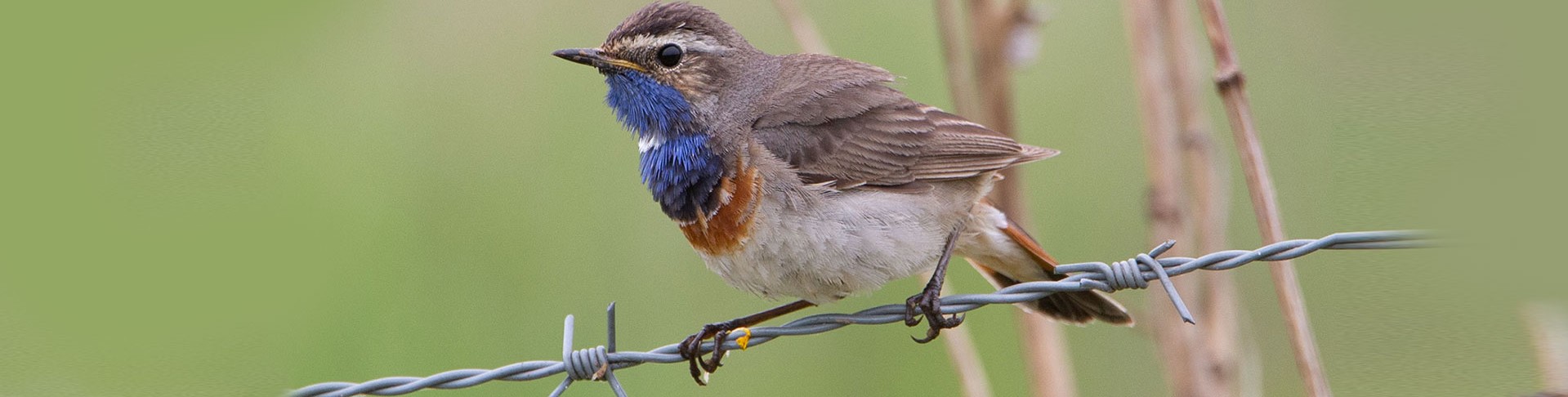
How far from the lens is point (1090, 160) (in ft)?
21.5

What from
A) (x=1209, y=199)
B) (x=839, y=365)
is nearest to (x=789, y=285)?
(x=1209, y=199)

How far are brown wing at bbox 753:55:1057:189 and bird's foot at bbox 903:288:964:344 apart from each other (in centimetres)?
40

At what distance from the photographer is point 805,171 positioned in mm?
4156

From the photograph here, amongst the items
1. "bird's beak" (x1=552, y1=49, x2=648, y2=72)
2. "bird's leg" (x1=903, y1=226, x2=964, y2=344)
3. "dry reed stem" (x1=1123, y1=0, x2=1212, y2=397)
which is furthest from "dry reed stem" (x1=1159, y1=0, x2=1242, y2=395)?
"bird's beak" (x1=552, y1=49, x2=648, y2=72)

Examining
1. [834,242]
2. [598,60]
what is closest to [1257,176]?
[834,242]

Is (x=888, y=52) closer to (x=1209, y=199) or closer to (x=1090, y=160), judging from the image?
(x=1090, y=160)

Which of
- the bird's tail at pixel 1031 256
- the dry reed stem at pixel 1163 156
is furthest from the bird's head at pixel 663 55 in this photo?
the dry reed stem at pixel 1163 156

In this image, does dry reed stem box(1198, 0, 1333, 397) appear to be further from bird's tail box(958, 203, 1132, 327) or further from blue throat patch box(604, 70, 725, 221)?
blue throat patch box(604, 70, 725, 221)

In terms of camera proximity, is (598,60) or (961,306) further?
(598,60)

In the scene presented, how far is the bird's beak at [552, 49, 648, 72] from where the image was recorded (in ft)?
14.9

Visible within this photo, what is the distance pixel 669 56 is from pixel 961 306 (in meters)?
1.42

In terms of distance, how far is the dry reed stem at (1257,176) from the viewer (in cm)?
342

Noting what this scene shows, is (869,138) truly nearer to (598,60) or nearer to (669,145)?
(669,145)

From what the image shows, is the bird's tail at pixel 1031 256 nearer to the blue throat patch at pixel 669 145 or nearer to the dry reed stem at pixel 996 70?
the dry reed stem at pixel 996 70
